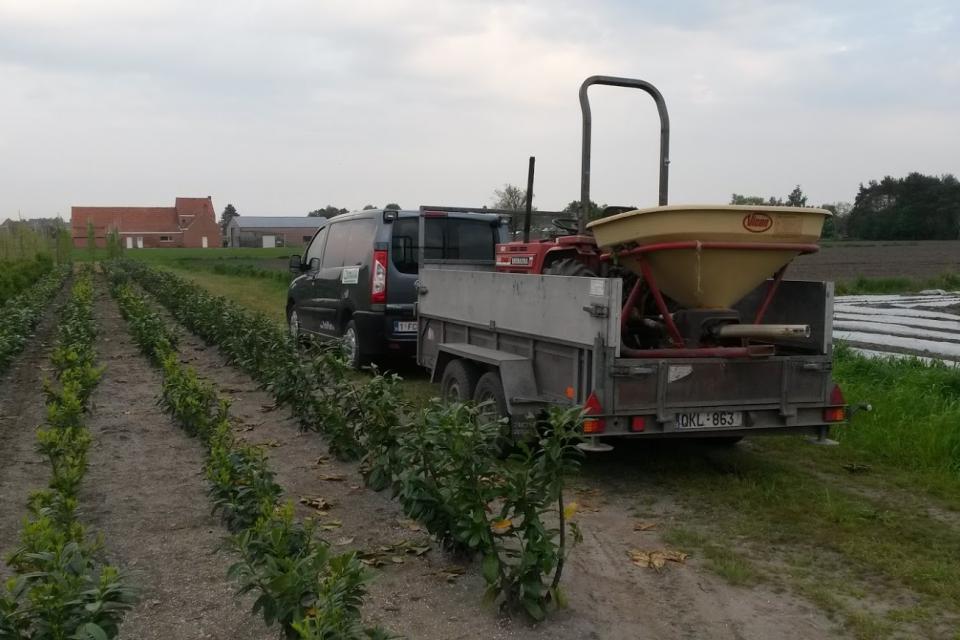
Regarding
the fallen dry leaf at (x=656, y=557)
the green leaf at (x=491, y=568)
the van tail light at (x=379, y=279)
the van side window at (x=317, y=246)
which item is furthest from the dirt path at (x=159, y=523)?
the van side window at (x=317, y=246)

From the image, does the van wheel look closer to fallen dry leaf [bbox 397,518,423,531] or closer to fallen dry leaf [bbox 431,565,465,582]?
fallen dry leaf [bbox 397,518,423,531]

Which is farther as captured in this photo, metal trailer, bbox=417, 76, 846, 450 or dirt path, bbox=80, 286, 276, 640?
metal trailer, bbox=417, 76, 846, 450

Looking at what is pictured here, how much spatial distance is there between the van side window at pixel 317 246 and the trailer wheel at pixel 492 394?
587 cm

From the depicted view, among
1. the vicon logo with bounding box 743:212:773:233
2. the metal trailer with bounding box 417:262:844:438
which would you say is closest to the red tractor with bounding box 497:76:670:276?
the metal trailer with bounding box 417:262:844:438

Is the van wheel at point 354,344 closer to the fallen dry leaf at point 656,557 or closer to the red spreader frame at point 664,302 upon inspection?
the red spreader frame at point 664,302

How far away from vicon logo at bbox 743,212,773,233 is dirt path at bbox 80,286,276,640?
3756 mm

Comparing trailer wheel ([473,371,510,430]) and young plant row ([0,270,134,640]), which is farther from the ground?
trailer wheel ([473,371,510,430])

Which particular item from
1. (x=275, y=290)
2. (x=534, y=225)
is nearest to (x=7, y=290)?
(x=275, y=290)

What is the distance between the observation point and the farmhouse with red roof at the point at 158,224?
345ft

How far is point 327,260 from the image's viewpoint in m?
11.9

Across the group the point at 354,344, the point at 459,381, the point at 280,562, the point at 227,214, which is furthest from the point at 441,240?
the point at 227,214

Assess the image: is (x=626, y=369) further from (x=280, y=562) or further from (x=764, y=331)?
(x=280, y=562)

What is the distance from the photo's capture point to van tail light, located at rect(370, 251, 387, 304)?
10297 millimetres

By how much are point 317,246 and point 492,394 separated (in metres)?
6.45
